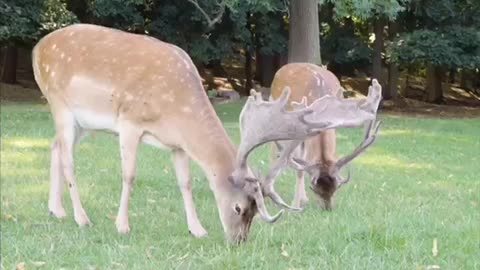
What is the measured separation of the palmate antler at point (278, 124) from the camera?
5.64m

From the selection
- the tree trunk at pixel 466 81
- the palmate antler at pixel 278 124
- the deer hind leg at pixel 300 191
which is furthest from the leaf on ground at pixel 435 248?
the tree trunk at pixel 466 81

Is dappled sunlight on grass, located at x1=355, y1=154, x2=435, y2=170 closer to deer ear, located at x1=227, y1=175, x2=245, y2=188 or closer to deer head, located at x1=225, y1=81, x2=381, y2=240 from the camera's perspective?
deer head, located at x1=225, y1=81, x2=381, y2=240

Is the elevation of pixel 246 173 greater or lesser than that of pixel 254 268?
greater

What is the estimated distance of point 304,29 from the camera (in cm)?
2177

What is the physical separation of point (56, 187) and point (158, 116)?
4.58 ft

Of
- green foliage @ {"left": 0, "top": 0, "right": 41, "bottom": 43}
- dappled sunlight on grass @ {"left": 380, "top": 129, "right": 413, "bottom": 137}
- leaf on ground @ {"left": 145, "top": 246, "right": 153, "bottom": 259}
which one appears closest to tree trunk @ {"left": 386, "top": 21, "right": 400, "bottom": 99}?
dappled sunlight on grass @ {"left": 380, "top": 129, "right": 413, "bottom": 137}

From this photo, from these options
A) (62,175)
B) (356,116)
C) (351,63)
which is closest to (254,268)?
(356,116)

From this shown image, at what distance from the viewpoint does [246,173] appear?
19.2ft

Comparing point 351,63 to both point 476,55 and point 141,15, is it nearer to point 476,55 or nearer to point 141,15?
point 476,55

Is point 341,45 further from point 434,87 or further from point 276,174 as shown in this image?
point 276,174

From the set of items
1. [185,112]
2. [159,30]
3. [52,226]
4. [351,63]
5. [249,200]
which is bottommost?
[351,63]

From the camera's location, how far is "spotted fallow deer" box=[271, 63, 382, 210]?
701 centimetres

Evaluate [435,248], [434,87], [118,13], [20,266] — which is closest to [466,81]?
[434,87]

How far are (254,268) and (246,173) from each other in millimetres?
784
